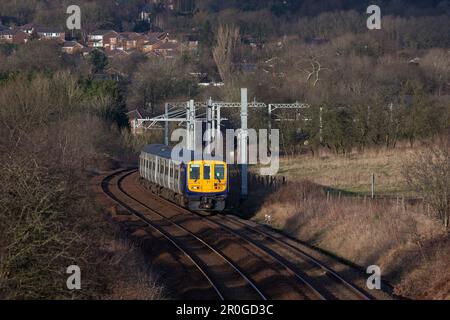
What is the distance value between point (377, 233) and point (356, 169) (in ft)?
63.1

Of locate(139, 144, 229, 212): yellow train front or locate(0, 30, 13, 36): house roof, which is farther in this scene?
locate(0, 30, 13, 36): house roof

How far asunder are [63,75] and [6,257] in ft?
165

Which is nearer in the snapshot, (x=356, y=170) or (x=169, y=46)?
(x=356, y=170)

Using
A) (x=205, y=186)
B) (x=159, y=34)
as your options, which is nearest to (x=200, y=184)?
(x=205, y=186)

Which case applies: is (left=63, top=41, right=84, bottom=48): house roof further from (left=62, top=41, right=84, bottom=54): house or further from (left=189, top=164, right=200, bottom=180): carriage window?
(left=189, top=164, right=200, bottom=180): carriage window

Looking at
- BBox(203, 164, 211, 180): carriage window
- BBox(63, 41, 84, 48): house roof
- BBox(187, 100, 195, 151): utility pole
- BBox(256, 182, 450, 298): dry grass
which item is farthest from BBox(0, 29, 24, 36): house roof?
BBox(256, 182, 450, 298): dry grass

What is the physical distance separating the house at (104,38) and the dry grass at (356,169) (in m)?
103

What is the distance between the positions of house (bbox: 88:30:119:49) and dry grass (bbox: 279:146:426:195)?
10288 cm

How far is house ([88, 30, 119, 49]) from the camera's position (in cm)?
14750

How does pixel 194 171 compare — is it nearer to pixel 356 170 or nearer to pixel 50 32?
pixel 356 170

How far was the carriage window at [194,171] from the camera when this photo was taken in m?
28.8

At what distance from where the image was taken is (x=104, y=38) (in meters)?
149

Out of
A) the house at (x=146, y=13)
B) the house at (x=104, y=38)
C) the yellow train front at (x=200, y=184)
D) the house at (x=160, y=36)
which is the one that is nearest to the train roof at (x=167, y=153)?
the yellow train front at (x=200, y=184)

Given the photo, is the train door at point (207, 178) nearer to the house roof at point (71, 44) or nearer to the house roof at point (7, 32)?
the house roof at point (71, 44)
